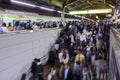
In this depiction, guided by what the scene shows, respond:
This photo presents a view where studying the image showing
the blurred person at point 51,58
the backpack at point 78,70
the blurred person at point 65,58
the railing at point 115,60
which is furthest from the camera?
the blurred person at point 51,58

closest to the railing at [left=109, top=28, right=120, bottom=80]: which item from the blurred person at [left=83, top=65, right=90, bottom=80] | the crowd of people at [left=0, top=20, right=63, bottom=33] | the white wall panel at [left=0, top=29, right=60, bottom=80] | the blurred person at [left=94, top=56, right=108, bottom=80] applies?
the blurred person at [left=83, top=65, right=90, bottom=80]

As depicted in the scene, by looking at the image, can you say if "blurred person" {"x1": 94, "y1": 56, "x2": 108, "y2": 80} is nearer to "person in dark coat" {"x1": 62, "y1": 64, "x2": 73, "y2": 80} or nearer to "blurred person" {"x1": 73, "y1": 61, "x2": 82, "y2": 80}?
"blurred person" {"x1": 73, "y1": 61, "x2": 82, "y2": 80}

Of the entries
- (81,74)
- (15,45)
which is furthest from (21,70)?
(81,74)

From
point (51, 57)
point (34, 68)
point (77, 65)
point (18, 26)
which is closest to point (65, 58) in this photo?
point (34, 68)

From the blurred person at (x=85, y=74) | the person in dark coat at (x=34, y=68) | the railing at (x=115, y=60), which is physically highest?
the railing at (x=115, y=60)

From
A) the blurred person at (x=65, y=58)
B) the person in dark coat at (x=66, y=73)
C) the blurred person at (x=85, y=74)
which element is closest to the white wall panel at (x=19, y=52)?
the blurred person at (x=65, y=58)

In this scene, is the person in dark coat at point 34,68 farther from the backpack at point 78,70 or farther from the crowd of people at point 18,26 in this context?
the backpack at point 78,70

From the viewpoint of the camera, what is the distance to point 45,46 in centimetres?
1086

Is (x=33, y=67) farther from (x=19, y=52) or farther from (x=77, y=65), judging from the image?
(x=77, y=65)

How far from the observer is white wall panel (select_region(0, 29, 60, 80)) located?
6719mm

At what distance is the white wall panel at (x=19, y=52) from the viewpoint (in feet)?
22.0

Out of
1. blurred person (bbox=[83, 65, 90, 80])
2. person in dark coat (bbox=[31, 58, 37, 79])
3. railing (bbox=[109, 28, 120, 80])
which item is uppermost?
railing (bbox=[109, 28, 120, 80])

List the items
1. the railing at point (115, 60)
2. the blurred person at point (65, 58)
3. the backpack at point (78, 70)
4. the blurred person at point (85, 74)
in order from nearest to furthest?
the railing at point (115, 60)
the blurred person at point (85, 74)
the backpack at point (78, 70)
the blurred person at point (65, 58)

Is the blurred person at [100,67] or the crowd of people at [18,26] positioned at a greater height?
the crowd of people at [18,26]
